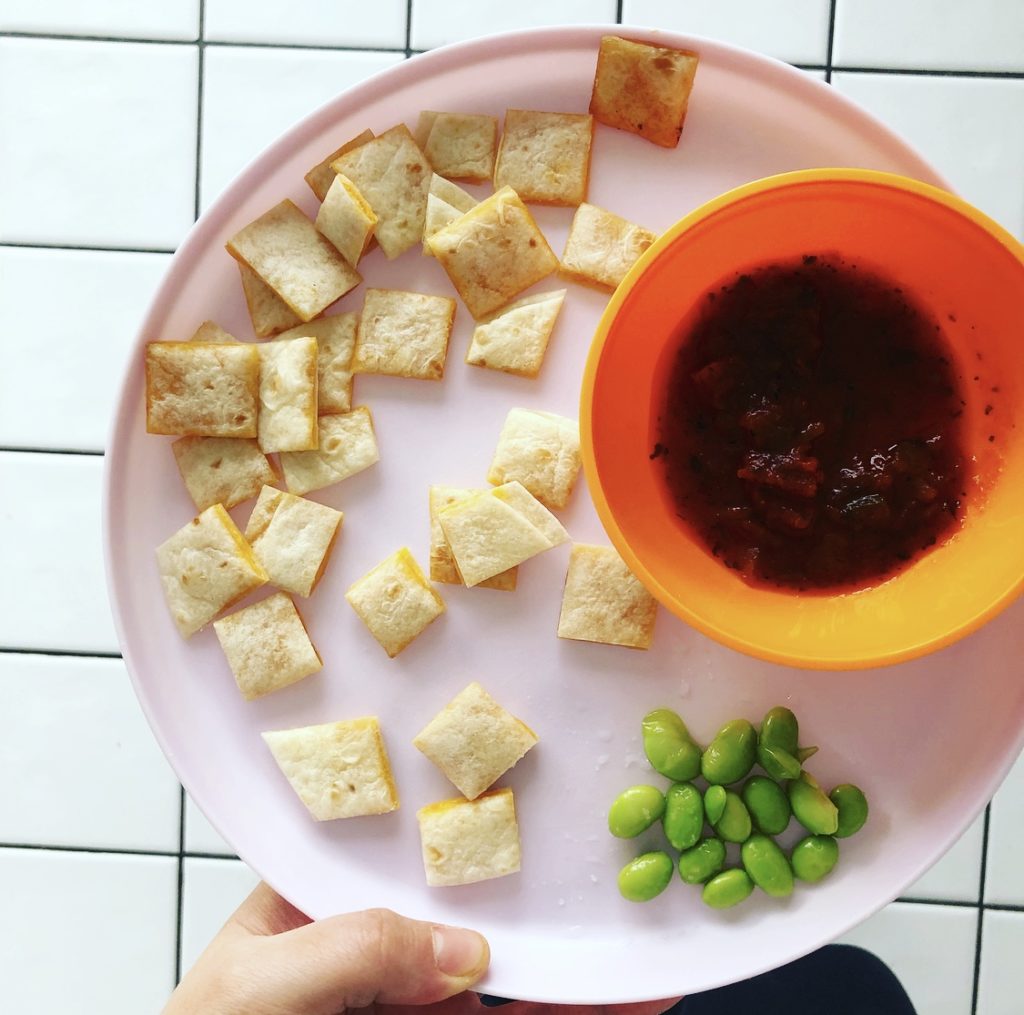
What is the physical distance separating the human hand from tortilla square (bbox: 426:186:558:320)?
0.73m

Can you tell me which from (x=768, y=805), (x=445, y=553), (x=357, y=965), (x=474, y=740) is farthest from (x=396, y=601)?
(x=768, y=805)

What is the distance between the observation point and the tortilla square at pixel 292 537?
48.1 inches

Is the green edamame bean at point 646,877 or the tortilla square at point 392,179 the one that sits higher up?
the tortilla square at point 392,179

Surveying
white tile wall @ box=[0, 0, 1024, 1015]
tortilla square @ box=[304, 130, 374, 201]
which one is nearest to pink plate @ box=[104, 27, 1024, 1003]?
tortilla square @ box=[304, 130, 374, 201]

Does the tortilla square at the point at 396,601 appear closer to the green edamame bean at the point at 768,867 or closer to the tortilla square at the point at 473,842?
the tortilla square at the point at 473,842

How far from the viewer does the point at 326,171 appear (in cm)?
122

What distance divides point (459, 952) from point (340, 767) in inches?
10.0

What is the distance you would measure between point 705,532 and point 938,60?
757 mm

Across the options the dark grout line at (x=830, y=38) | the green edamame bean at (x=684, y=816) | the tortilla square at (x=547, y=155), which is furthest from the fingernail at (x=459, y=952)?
the dark grout line at (x=830, y=38)

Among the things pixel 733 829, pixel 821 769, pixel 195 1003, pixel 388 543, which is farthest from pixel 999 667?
pixel 195 1003

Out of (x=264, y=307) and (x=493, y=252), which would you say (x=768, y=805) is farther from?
(x=264, y=307)

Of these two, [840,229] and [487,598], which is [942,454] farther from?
[487,598]

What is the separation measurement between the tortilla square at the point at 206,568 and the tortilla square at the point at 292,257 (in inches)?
10.6

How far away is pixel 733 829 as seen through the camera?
4.02 ft
